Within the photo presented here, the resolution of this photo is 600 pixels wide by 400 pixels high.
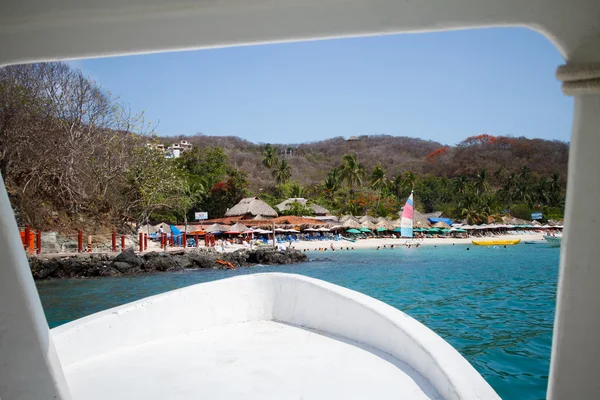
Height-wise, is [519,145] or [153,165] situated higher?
[519,145]

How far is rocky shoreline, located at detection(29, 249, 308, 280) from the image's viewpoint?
56.8 ft

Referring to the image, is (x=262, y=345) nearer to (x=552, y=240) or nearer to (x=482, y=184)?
(x=552, y=240)

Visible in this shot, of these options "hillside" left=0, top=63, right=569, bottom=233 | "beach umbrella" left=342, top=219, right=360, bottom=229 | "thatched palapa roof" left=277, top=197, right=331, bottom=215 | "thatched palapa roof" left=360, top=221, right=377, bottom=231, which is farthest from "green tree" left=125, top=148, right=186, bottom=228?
"thatched palapa roof" left=360, top=221, right=377, bottom=231

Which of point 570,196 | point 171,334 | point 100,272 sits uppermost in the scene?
point 570,196

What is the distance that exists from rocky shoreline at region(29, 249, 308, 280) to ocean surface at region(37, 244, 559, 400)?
0.57 m

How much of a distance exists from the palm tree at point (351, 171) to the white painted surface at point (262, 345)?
4238 cm

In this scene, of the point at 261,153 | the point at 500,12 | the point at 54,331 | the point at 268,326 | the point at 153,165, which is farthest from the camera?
the point at 261,153

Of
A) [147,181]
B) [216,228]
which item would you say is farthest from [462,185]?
[147,181]

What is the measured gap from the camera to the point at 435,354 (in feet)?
6.70

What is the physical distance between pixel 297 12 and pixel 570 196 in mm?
589

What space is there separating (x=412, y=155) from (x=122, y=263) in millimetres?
63700

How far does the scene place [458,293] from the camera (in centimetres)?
1777

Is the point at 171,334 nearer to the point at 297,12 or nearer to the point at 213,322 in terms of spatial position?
the point at 213,322

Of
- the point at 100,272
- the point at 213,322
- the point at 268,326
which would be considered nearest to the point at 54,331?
the point at 213,322
